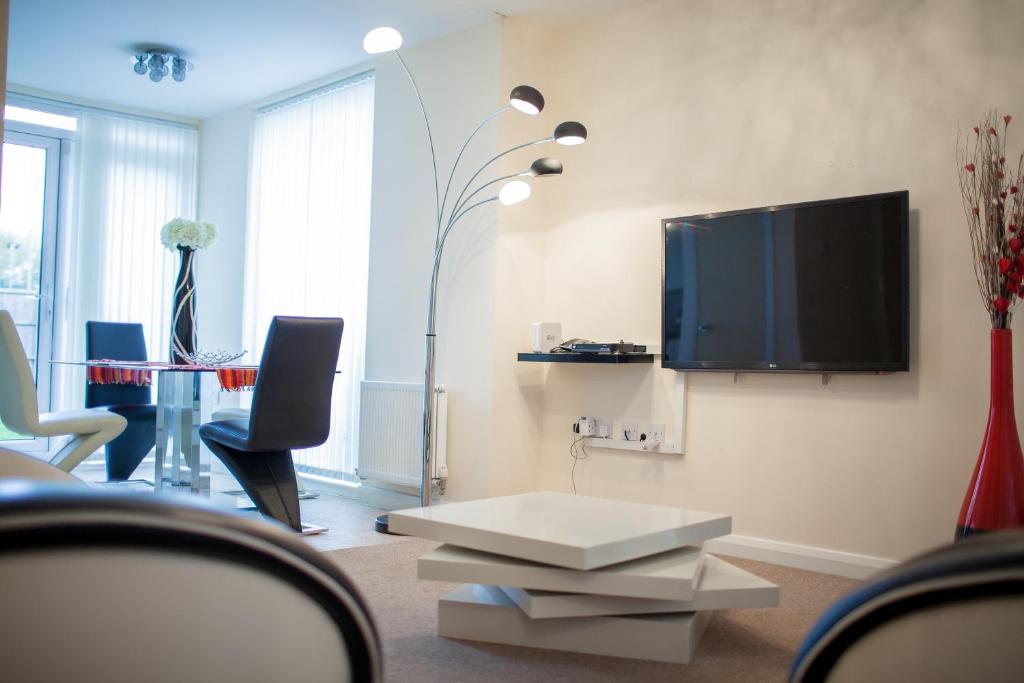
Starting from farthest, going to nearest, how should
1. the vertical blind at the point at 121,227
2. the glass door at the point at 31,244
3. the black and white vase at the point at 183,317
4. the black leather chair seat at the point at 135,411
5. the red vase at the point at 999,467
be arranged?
1. the vertical blind at the point at 121,227
2. the glass door at the point at 31,244
3. the black leather chair seat at the point at 135,411
4. the black and white vase at the point at 183,317
5. the red vase at the point at 999,467

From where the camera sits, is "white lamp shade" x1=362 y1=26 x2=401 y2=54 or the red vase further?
"white lamp shade" x1=362 y1=26 x2=401 y2=54

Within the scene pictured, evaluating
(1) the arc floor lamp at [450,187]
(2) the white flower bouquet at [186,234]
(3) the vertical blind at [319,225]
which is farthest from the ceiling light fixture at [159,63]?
(1) the arc floor lamp at [450,187]

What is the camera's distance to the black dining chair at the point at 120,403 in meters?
5.27

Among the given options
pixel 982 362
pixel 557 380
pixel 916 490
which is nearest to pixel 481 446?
pixel 557 380

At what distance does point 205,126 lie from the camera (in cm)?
683

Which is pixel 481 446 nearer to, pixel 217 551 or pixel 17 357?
pixel 17 357

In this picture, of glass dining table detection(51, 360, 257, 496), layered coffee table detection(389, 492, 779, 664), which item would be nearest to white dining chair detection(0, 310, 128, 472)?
glass dining table detection(51, 360, 257, 496)

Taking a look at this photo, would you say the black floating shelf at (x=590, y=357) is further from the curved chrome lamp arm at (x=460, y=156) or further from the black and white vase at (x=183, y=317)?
the black and white vase at (x=183, y=317)

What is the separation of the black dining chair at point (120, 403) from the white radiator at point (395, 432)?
152cm

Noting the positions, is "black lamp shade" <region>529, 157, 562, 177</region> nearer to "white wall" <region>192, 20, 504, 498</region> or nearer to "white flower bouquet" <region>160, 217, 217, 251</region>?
"white wall" <region>192, 20, 504, 498</region>

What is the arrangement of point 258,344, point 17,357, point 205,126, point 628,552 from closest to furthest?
point 628,552
point 17,357
point 258,344
point 205,126

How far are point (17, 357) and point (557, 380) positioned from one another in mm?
2618

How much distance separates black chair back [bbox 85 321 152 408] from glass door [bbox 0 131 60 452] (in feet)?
3.37

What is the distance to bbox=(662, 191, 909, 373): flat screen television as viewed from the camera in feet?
10.5
